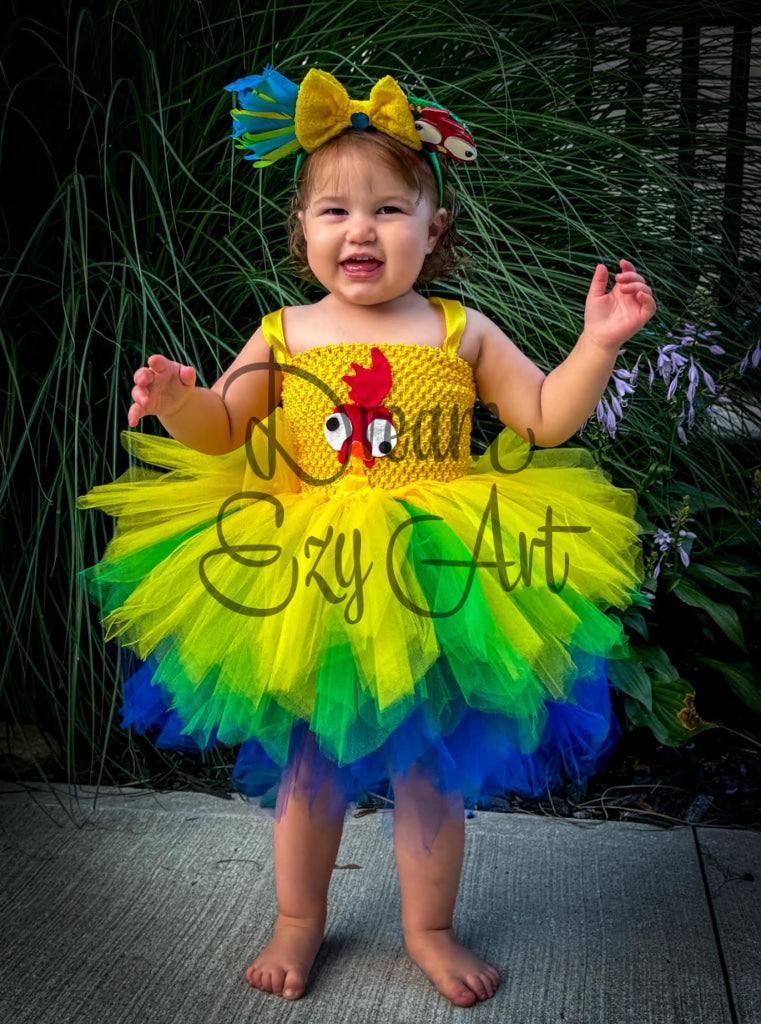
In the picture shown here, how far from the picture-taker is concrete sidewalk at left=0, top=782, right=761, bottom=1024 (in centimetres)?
156

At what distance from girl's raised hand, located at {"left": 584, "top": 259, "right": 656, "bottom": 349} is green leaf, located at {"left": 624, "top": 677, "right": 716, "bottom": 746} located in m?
1.01

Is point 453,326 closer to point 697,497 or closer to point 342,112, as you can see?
point 342,112

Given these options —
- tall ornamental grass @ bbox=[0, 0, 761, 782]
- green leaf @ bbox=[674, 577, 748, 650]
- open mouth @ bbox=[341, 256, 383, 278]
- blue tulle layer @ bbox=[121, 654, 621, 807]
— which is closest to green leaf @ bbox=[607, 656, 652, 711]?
tall ornamental grass @ bbox=[0, 0, 761, 782]

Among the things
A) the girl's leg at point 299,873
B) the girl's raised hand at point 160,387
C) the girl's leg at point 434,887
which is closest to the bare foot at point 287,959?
the girl's leg at point 299,873

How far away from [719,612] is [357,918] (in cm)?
104

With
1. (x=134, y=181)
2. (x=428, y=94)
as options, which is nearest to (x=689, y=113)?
(x=428, y=94)

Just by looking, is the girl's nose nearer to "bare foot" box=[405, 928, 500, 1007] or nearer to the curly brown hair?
the curly brown hair

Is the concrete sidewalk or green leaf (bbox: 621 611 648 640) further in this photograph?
green leaf (bbox: 621 611 648 640)

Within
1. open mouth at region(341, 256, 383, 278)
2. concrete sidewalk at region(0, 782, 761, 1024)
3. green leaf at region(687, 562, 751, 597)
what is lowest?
concrete sidewalk at region(0, 782, 761, 1024)

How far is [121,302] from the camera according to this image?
2.20m

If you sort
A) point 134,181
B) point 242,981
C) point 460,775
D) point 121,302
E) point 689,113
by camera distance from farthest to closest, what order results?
point 689,113, point 134,181, point 121,302, point 242,981, point 460,775

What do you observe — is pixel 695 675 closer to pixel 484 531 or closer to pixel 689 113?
pixel 484 531

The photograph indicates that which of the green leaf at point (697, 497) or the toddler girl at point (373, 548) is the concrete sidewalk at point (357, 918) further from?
the green leaf at point (697, 497)

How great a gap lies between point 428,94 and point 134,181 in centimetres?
71
